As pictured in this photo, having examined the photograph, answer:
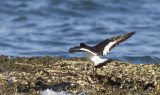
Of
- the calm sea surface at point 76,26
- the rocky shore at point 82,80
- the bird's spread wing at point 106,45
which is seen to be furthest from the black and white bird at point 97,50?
the calm sea surface at point 76,26

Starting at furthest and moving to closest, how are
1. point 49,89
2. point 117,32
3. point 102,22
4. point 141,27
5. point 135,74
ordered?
point 102,22, point 141,27, point 117,32, point 135,74, point 49,89

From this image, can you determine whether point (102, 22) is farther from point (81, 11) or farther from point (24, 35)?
point (24, 35)

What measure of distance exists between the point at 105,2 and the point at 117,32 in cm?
894

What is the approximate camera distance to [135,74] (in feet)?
24.0

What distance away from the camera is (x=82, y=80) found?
705cm

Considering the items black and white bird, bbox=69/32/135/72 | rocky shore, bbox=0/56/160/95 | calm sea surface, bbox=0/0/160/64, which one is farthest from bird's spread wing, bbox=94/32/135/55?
calm sea surface, bbox=0/0/160/64

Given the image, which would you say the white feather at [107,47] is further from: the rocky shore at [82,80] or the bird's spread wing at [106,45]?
the rocky shore at [82,80]

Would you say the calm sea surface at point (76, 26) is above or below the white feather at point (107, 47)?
above

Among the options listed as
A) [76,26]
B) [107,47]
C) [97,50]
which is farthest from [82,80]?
[76,26]

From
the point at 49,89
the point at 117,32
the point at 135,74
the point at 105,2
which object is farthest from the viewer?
the point at 105,2

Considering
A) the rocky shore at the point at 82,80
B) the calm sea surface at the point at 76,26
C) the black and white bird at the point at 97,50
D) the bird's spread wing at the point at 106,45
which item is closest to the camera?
the rocky shore at the point at 82,80

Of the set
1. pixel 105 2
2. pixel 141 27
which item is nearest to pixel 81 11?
pixel 105 2

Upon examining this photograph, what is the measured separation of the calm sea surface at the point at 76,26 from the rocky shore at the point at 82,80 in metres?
3.42

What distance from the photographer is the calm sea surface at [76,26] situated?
1361 centimetres
